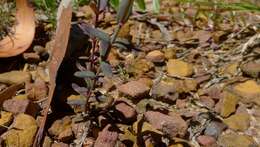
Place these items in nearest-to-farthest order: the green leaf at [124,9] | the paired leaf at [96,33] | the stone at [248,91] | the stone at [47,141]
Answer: the green leaf at [124,9] < the paired leaf at [96,33] < the stone at [47,141] < the stone at [248,91]

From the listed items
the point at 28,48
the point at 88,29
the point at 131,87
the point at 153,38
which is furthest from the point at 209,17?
the point at 88,29

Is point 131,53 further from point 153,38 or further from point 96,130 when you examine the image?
point 96,130

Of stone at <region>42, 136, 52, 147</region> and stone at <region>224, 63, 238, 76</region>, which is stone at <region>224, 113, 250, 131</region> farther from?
stone at <region>42, 136, 52, 147</region>

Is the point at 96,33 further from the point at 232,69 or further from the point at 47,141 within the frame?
the point at 232,69

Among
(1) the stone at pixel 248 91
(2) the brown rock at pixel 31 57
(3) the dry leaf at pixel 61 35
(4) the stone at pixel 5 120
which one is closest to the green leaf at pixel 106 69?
(3) the dry leaf at pixel 61 35

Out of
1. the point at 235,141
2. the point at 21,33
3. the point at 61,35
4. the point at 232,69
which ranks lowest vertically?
the point at 235,141

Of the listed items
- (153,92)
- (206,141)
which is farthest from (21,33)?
(206,141)

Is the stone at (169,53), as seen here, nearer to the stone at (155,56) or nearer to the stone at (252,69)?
the stone at (155,56)

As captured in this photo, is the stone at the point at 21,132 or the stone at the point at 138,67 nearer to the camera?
the stone at the point at 21,132
